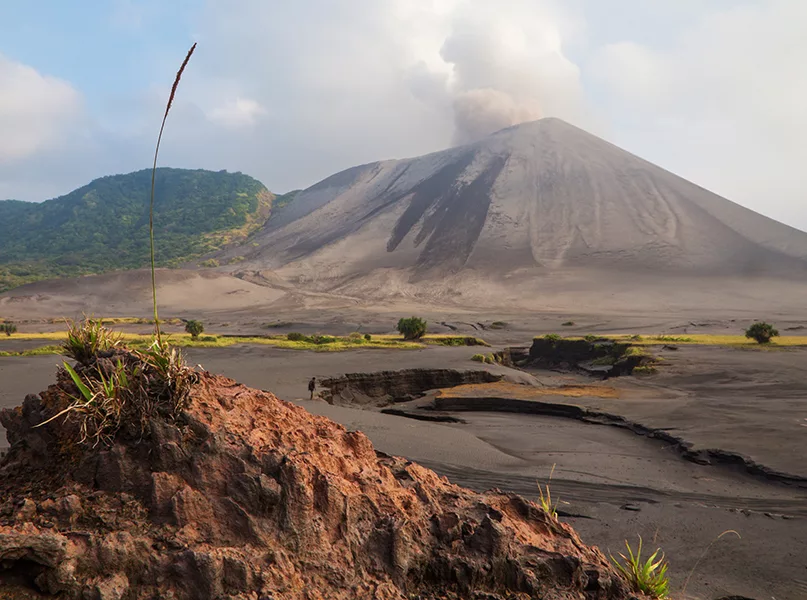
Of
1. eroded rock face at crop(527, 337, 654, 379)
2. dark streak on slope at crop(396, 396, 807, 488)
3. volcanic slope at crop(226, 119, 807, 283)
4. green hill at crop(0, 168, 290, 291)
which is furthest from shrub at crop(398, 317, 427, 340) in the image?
green hill at crop(0, 168, 290, 291)

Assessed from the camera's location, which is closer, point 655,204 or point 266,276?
point 266,276

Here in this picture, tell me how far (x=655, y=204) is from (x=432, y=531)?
11938 centimetres

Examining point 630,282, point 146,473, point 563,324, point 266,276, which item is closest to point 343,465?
point 146,473

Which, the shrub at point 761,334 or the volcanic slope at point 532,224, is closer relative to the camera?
the shrub at point 761,334

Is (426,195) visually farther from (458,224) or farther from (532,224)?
(532,224)

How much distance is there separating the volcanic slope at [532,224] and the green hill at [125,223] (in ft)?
57.5

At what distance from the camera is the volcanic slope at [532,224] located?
3656 inches

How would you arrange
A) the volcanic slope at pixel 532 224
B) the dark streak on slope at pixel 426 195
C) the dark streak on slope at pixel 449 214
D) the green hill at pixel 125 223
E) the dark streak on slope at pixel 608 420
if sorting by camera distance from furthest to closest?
the green hill at pixel 125 223
the dark streak on slope at pixel 426 195
the dark streak on slope at pixel 449 214
the volcanic slope at pixel 532 224
the dark streak on slope at pixel 608 420

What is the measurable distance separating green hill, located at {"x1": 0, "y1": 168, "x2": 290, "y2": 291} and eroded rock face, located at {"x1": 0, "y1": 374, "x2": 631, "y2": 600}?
118 meters

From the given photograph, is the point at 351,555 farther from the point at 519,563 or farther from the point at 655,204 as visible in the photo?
the point at 655,204

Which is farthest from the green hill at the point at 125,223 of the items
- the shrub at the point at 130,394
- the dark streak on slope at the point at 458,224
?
the shrub at the point at 130,394

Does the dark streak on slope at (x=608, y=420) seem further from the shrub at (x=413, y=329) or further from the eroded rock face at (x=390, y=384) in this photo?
the shrub at (x=413, y=329)

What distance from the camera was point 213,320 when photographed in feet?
192

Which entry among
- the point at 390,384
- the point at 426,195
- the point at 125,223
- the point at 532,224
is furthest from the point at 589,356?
the point at 125,223
